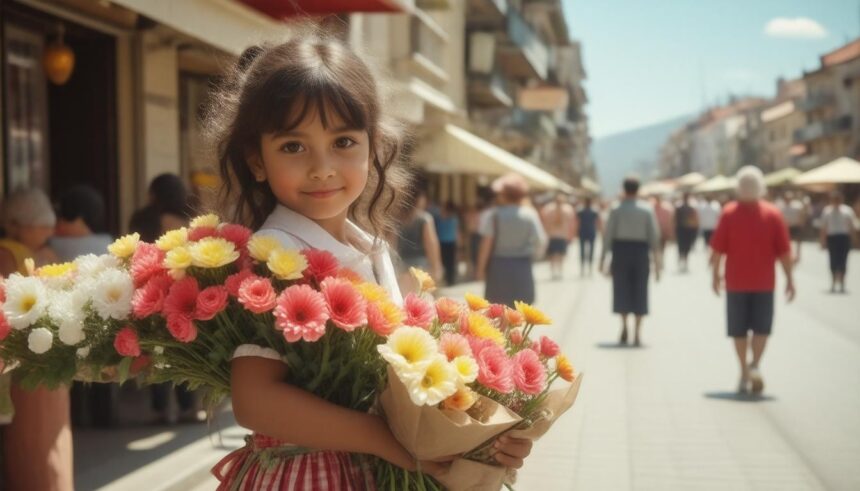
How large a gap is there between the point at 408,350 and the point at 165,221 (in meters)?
6.07

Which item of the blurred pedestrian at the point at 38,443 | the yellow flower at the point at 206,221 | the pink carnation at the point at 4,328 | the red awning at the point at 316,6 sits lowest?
the blurred pedestrian at the point at 38,443

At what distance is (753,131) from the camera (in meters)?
121

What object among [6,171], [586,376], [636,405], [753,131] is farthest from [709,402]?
[753,131]

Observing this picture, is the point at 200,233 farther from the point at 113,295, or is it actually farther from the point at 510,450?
the point at 510,450

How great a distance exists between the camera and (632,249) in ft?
41.4

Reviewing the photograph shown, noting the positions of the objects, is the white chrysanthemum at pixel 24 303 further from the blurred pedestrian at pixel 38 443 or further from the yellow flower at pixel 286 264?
the blurred pedestrian at pixel 38 443

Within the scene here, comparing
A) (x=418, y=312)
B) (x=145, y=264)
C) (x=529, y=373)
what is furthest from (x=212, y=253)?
(x=529, y=373)

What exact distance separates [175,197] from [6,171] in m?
1.58

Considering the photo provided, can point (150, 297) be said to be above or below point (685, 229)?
above

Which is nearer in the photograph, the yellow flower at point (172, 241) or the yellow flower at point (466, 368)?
the yellow flower at point (466, 368)

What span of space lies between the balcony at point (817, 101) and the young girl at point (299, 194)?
291 feet

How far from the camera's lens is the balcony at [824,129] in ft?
257

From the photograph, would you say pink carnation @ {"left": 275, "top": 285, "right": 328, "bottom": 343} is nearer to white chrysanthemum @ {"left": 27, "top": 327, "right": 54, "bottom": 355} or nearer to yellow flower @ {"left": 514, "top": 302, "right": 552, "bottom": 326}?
white chrysanthemum @ {"left": 27, "top": 327, "right": 54, "bottom": 355}

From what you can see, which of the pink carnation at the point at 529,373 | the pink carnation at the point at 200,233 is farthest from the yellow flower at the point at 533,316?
the pink carnation at the point at 200,233
